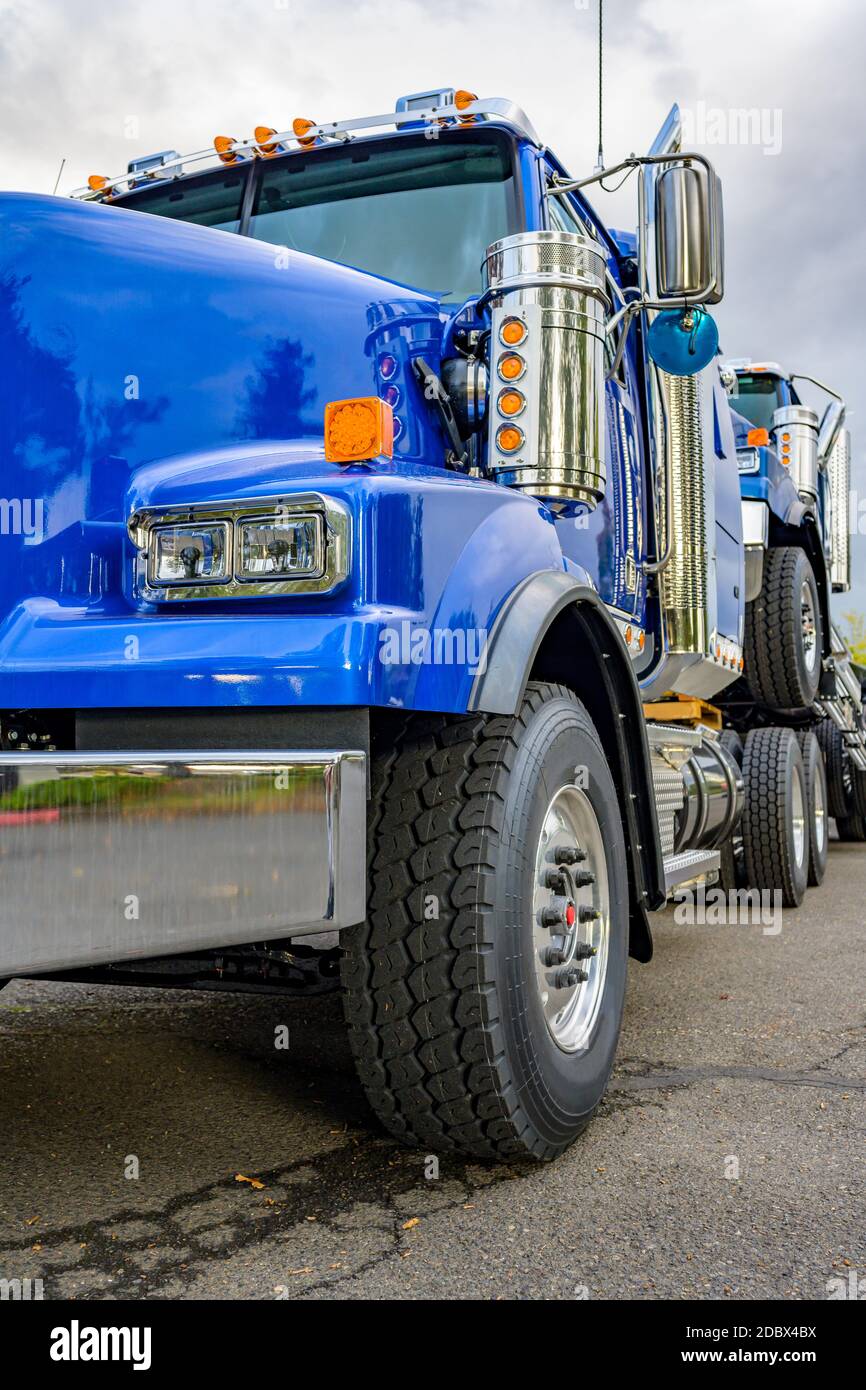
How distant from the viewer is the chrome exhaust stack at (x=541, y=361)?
2961mm

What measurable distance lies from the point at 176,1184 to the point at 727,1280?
3.64ft

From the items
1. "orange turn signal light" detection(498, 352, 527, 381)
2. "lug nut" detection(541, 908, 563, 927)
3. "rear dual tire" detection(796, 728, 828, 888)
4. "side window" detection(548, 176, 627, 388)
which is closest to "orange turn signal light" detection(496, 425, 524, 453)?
"orange turn signal light" detection(498, 352, 527, 381)

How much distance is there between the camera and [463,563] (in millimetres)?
2459

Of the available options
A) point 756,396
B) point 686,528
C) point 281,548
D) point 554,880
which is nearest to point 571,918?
point 554,880

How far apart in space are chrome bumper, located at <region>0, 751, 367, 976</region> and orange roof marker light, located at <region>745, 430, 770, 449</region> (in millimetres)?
5873

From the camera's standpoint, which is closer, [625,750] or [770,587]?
[625,750]

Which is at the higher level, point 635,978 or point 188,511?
point 188,511

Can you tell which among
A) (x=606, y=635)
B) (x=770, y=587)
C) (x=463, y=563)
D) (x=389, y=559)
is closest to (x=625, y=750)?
(x=606, y=635)

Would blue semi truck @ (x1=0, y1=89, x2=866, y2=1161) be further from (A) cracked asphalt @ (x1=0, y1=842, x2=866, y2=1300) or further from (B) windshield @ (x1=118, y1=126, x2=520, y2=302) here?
(A) cracked asphalt @ (x1=0, y1=842, x2=866, y2=1300)

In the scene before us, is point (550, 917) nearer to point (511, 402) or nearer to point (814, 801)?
point (511, 402)

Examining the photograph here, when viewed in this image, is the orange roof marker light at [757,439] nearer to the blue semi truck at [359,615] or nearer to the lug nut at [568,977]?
the blue semi truck at [359,615]

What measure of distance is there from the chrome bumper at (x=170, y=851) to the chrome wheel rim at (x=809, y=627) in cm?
634
